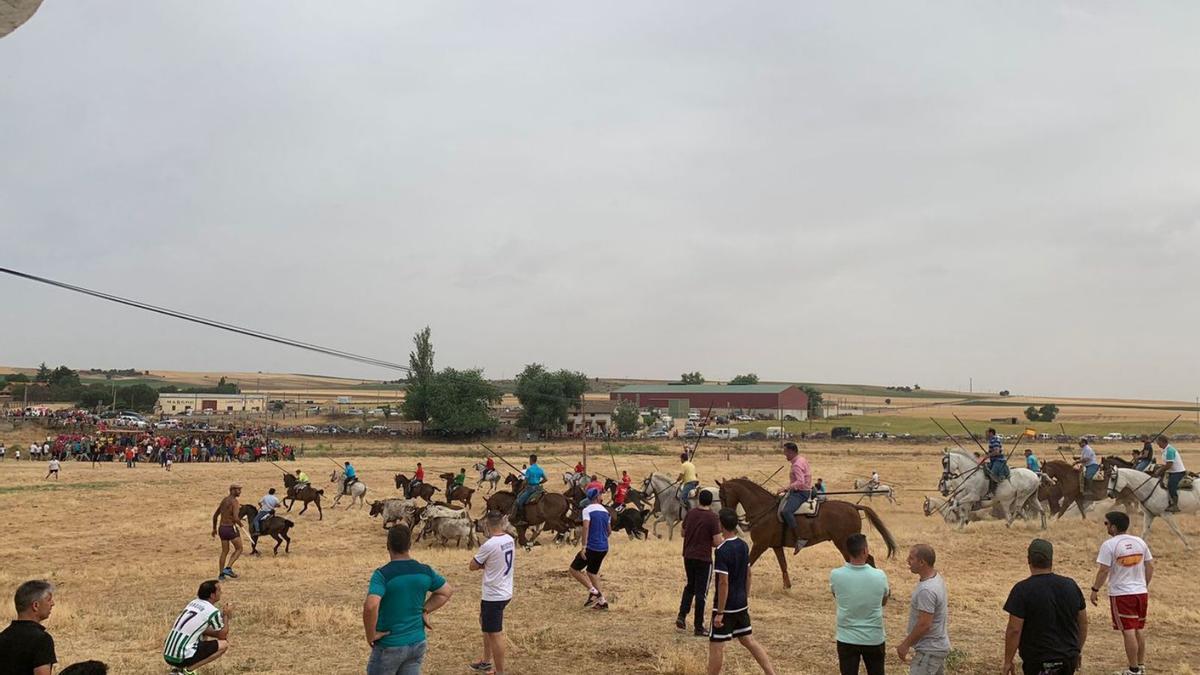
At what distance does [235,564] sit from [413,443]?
2326 inches

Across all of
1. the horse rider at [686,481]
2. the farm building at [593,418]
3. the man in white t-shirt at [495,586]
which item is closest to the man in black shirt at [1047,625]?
the man in white t-shirt at [495,586]

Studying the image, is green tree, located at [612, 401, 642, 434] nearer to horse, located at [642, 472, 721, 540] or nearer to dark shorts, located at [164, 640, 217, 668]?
horse, located at [642, 472, 721, 540]

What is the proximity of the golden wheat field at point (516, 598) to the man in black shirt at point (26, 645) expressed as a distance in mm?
4494

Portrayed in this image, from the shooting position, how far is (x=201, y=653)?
6938mm

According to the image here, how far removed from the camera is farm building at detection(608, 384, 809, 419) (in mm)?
126125

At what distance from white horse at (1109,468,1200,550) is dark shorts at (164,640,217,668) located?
19.9m

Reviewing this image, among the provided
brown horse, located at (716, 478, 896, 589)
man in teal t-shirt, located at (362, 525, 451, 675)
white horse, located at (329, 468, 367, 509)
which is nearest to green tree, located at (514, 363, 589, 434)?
white horse, located at (329, 468, 367, 509)

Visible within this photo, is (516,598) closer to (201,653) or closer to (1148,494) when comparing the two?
(201,653)

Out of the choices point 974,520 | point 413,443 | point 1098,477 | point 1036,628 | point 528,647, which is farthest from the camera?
point 413,443

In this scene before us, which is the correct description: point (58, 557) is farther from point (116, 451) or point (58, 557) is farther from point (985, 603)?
point (116, 451)

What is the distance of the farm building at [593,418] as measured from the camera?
87375mm

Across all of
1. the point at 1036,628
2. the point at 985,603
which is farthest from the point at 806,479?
the point at 1036,628

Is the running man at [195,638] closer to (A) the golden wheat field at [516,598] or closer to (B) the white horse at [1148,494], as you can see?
(A) the golden wheat field at [516,598]

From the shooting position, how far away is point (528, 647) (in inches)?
403
